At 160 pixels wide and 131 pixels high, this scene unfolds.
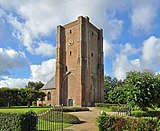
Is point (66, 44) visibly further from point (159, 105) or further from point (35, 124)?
point (35, 124)

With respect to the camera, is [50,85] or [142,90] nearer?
[142,90]

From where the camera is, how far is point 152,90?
22625mm

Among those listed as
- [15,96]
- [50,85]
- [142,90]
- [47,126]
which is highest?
[50,85]

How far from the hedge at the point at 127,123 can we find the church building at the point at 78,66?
40.7 metres

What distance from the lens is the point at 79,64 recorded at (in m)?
55.4

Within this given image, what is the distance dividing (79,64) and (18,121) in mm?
43046

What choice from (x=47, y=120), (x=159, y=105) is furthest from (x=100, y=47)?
(x=47, y=120)

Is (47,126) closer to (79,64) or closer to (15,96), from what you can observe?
(79,64)

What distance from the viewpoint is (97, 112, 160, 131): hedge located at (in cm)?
1149

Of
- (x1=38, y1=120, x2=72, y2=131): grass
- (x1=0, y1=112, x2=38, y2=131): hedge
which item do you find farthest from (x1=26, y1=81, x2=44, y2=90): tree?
(x1=0, y1=112, x2=38, y2=131): hedge

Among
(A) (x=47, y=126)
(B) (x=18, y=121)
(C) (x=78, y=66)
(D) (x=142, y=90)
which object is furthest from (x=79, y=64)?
(B) (x=18, y=121)

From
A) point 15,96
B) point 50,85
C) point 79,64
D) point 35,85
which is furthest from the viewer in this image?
point 35,85

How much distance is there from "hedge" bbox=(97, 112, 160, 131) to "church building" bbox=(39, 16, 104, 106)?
1604 inches

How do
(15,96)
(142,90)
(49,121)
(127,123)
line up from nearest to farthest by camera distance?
(127,123), (49,121), (142,90), (15,96)
